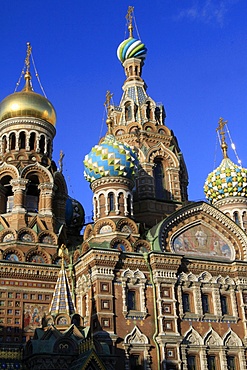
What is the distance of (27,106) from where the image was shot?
63.7 feet

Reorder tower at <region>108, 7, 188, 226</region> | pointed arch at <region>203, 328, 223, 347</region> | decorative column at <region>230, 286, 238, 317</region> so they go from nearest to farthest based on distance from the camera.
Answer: pointed arch at <region>203, 328, 223, 347</region> < decorative column at <region>230, 286, 238, 317</region> < tower at <region>108, 7, 188, 226</region>

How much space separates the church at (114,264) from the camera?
14302mm

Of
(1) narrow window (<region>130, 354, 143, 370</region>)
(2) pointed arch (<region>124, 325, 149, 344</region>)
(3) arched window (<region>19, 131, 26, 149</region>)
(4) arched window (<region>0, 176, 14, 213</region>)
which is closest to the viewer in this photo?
(1) narrow window (<region>130, 354, 143, 370</region>)

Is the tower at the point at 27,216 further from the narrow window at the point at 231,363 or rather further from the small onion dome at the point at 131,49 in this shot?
the narrow window at the point at 231,363

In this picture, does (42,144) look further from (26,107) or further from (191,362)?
(191,362)

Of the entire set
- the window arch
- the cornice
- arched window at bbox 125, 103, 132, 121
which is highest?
arched window at bbox 125, 103, 132, 121

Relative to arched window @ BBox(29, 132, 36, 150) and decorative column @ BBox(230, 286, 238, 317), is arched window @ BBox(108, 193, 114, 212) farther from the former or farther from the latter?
decorative column @ BBox(230, 286, 238, 317)

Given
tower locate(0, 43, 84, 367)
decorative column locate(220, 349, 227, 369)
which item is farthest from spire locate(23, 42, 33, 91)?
decorative column locate(220, 349, 227, 369)

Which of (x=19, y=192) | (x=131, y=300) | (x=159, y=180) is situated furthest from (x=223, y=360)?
(x=19, y=192)

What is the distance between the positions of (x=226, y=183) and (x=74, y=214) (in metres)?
5.91

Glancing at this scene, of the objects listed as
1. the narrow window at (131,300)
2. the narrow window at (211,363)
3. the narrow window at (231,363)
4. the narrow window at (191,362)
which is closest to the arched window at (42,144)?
the narrow window at (131,300)

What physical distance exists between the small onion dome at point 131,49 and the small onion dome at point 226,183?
6.27 m

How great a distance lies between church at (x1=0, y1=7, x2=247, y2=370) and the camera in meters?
14.3

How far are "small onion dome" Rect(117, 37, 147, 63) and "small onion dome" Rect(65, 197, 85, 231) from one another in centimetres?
665
